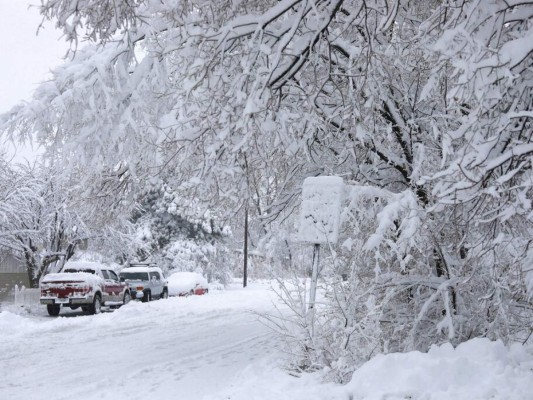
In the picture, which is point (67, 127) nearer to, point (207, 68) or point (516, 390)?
point (207, 68)

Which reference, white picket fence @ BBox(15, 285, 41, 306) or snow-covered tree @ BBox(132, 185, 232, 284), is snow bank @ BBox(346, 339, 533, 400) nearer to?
white picket fence @ BBox(15, 285, 41, 306)

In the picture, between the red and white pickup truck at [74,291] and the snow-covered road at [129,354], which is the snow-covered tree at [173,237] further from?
the snow-covered road at [129,354]

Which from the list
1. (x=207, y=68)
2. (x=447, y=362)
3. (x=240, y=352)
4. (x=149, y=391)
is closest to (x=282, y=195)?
(x=240, y=352)

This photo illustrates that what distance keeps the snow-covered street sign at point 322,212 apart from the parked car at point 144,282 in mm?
21089

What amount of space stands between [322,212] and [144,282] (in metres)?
22.1

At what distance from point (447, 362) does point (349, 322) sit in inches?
70.3

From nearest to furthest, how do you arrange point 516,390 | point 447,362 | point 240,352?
1. point 516,390
2. point 447,362
3. point 240,352

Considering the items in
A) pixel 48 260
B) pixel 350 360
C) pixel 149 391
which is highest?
pixel 48 260

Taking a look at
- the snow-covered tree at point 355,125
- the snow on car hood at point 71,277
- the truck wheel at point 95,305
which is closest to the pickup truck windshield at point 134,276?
the truck wheel at point 95,305

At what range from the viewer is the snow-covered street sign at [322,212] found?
835cm

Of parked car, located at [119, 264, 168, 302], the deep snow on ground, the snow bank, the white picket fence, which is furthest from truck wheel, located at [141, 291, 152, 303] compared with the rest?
the snow bank

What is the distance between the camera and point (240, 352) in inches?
512

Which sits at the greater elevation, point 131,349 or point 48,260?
point 48,260

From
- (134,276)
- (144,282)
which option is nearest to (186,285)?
(134,276)
